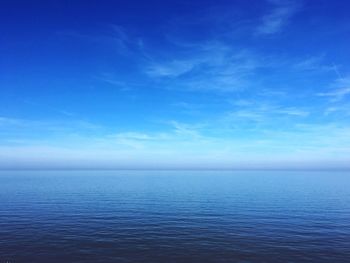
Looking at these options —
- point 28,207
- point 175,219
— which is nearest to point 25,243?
point 175,219

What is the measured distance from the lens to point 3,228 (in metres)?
50.0

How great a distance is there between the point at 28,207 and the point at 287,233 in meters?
62.5

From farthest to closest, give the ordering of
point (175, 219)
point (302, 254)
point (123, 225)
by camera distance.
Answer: point (175, 219), point (123, 225), point (302, 254)

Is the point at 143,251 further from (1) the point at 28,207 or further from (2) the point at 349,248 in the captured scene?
(1) the point at 28,207

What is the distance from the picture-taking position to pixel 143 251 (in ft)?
128

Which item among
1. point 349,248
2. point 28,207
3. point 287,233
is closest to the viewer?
point 349,248

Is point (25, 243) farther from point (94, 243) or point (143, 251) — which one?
point (143, 251)

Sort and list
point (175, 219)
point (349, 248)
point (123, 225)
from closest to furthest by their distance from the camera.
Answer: point (349, 248) < point (123, 225) < point (175, 219)

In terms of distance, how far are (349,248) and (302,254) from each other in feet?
27.7

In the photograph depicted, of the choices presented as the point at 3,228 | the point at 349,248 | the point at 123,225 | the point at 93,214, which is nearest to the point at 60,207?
the point at 93,214

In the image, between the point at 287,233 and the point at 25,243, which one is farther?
the point at 287,233

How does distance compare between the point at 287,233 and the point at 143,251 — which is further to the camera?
the point at 287,233

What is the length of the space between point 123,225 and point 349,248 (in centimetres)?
3765

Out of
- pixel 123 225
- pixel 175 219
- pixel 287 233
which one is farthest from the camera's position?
pixel 175 219
